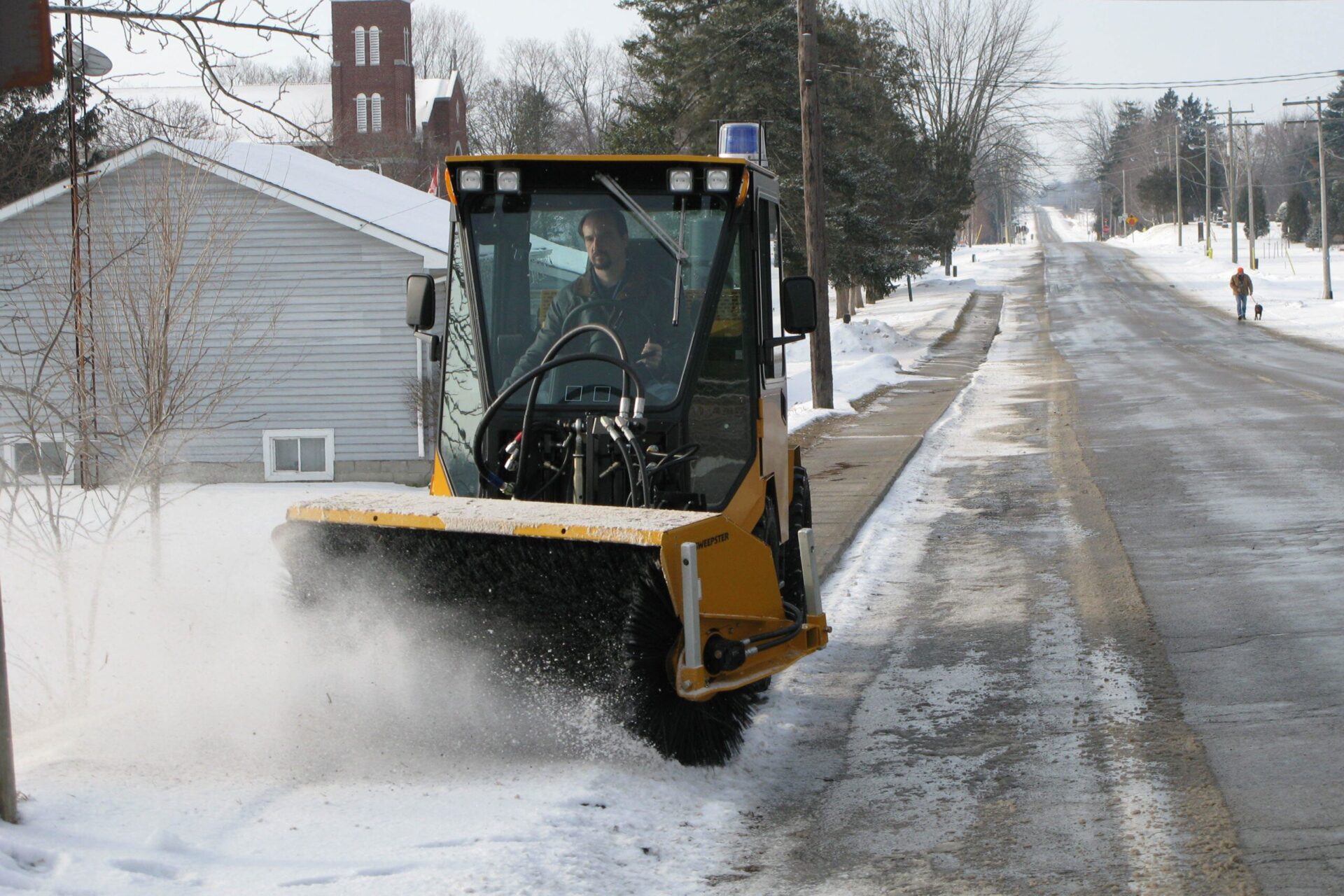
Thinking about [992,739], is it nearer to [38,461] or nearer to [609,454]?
[609,454]

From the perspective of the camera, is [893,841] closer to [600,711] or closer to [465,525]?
[600,711]

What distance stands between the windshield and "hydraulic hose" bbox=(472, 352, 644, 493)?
11cm

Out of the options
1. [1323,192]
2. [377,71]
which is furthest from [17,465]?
[377,71]

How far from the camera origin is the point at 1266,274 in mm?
66500

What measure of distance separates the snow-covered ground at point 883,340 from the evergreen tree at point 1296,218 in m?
21.3

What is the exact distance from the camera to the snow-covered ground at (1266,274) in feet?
143

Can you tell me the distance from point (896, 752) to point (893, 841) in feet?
3.16

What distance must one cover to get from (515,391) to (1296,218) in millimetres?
92529

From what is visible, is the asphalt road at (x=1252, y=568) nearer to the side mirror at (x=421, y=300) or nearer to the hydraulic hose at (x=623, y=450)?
the hydraulic hose at (x=623, y=450)

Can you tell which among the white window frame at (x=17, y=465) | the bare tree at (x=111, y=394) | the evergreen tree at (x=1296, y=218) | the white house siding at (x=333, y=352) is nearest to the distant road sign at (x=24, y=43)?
the white window frame at (x=17, y=465)

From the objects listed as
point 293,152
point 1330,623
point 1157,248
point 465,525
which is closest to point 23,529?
point 465,525

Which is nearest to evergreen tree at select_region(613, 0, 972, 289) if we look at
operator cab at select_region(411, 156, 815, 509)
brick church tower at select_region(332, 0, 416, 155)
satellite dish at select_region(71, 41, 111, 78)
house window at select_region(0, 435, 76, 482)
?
house window at select_region(0, 435, 76, 482)

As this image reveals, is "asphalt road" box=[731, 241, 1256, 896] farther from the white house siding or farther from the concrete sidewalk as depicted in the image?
the white house siding

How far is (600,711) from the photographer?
189 inches
